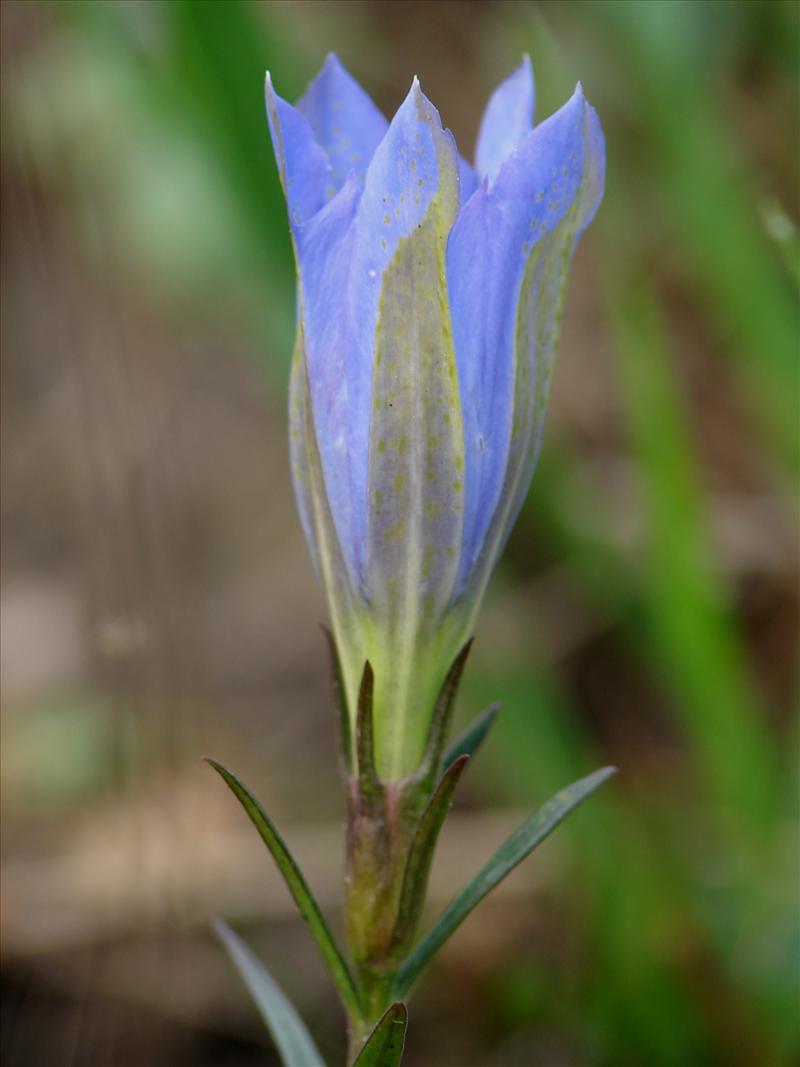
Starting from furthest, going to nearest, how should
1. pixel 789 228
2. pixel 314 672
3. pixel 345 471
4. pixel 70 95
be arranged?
pixel 70 95, pixel 314 672, pixel 789 228, pixel 345 471

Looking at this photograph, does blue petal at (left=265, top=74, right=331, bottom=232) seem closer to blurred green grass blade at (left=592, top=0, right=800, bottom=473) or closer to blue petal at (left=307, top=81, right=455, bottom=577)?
blue petal at (left=307, top=81, right=455, bottom=577)

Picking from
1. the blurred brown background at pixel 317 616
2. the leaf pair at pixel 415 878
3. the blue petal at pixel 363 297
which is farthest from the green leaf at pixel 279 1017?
the blurred brown background at pixel 317 616

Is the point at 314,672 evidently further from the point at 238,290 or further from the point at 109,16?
the point at 109,16

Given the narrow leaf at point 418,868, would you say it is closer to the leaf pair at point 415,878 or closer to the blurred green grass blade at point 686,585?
the leaf pair at point 415,878

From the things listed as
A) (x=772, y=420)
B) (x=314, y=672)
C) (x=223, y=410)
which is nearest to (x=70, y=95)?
(x=223, y=410)

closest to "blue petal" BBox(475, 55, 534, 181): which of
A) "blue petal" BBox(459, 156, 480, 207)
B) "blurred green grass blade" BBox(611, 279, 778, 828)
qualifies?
"blue petal" BBox(459, 156, 480, 207)

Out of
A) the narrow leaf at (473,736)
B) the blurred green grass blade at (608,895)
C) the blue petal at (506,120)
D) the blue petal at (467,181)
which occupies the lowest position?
the blurred green grass blade at (608,895)

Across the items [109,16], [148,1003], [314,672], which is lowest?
[148,1003]
